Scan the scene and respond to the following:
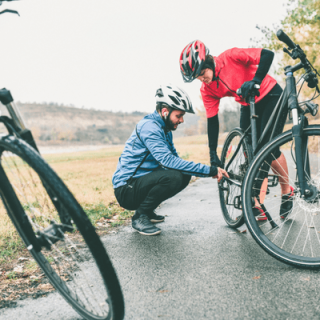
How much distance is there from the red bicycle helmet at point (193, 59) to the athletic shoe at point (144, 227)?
1.71m

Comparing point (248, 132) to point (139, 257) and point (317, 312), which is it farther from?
point (317, 312)

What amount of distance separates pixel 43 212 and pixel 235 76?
8.50ft

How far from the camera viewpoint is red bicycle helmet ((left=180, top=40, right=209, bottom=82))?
11.1ft

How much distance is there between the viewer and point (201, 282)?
2369 millimetres

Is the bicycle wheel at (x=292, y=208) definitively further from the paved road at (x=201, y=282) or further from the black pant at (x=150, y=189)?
the black pant at (x=150, y=189)

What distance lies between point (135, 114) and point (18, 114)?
6596 inches

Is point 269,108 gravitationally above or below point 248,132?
above

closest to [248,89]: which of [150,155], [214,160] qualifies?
[214,160]

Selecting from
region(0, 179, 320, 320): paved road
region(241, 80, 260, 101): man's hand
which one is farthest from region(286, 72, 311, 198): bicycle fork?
region(0, 179, 320, 320): paved road

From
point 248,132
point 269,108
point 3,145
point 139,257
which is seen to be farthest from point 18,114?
point 269,108

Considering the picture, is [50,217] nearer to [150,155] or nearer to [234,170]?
[150,155]

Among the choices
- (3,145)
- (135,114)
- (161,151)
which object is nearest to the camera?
(3,145)

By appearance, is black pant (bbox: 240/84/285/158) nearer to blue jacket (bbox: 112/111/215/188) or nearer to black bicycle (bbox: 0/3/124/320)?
blue jacket (bbox: 112/111/215/188)

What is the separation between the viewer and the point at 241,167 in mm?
3473
